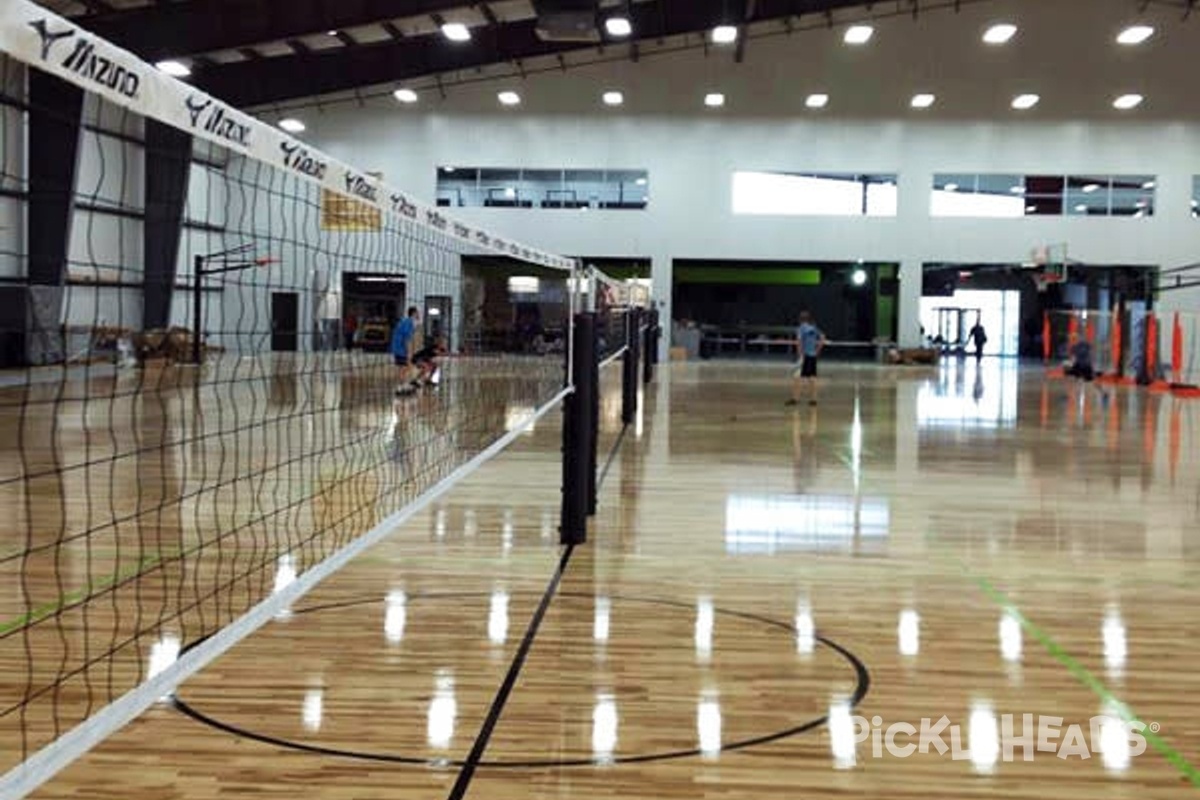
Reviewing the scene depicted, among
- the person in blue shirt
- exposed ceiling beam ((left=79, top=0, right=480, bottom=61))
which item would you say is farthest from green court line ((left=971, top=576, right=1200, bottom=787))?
exposed ceiling beam ((left=79, top=0, right=480, bottom=61))

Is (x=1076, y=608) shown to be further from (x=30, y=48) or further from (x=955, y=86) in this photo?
(x=955, y=86)

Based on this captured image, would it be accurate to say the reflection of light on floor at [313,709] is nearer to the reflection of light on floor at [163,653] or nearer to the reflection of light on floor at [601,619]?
the reflection of light on floor at [163,653]

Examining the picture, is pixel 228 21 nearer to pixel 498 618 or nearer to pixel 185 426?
pixel 185 426

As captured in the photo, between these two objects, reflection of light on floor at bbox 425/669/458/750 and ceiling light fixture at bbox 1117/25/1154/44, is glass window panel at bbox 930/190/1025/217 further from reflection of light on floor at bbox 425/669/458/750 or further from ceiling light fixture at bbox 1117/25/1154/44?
reflection of light on floor at bbox 425/669/458/750

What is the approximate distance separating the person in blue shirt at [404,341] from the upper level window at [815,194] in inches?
661

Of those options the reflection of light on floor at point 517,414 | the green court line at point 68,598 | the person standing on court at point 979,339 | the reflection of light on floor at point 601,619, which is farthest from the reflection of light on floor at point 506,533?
the person standing on court at point 979,339

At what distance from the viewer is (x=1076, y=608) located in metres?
6.07

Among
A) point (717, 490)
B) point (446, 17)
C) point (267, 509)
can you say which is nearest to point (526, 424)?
point (267, 509)

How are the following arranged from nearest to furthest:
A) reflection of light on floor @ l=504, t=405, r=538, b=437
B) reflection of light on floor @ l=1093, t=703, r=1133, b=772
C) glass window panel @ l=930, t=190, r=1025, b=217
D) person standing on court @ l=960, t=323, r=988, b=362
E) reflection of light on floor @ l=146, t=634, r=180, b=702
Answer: reflection of light on floor @ l=1093, t=703, r=1133, b=772 → reflection of light on floor @ l=146, t=634, r=180, b=702 → reflection of light on floor @ l=504, t=405, r=538, b=437 → glass window panel @ l=930, t=190, r=1025, b=217 → person standing on court @ l=960, t=323, r=988, b=362

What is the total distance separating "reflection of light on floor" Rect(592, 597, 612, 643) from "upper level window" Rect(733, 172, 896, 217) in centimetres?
3000

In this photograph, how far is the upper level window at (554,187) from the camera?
35.1m

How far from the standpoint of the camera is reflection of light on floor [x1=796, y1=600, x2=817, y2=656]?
5.22 meters

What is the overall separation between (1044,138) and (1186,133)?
12.5 feet

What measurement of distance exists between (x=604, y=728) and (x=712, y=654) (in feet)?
3.50
